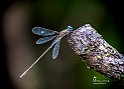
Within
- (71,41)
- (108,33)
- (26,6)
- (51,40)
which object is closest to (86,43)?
(71,41)

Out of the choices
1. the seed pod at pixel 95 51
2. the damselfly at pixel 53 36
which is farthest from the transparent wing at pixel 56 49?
the seed pod at pixel 95 51

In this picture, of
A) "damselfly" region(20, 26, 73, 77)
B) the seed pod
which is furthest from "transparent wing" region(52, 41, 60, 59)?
the seed pod

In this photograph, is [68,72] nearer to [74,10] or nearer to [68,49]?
[68,49]

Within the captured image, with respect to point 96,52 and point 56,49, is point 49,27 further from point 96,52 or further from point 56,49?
point 96,52

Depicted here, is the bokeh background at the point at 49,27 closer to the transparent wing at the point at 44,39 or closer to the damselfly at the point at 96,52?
the transparent wing at the point at 44,39

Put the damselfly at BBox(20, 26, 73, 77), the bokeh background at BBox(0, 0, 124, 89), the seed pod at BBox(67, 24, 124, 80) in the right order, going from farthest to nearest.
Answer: the bokeh background at BBox(0, 0, 124, 89) → the damselfly at BBox(20, 26, 73, 77) → the seed pod at BBox(67, 24, 124, 80)

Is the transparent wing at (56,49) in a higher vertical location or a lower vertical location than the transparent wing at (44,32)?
lower

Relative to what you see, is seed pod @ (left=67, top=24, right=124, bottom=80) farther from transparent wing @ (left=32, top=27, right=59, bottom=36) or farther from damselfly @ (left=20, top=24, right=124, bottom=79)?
transparent wing @ (left=32, top=27, right=59, bottom=36)
